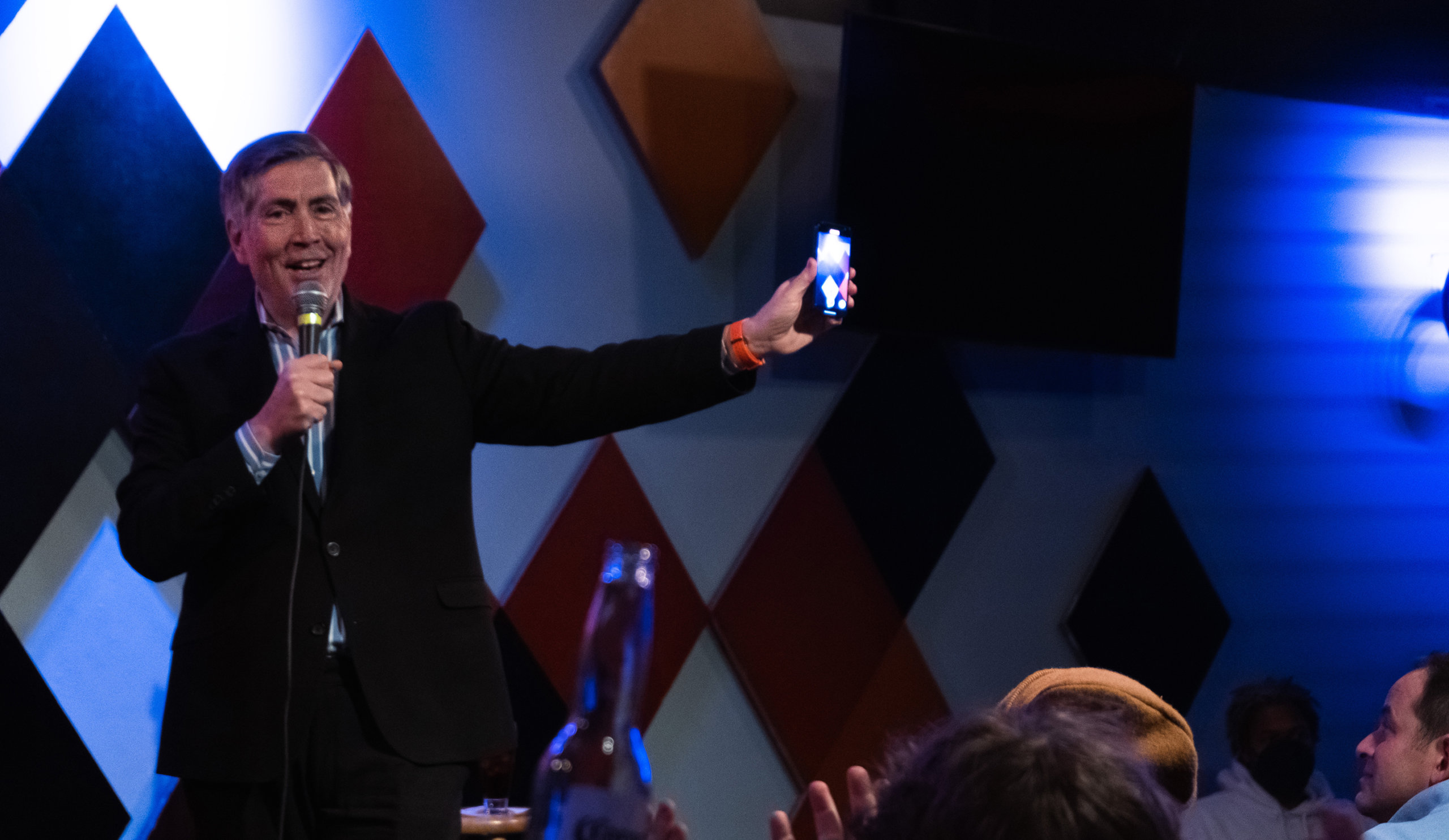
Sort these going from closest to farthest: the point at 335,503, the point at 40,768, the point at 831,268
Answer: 1. the point at 335,503
2. the point at 831,268
3. the point at 40,768

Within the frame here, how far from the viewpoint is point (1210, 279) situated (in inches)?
135

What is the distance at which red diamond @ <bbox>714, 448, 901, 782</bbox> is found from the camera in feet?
9.62

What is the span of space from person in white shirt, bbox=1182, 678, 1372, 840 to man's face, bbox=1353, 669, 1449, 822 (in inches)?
24.4

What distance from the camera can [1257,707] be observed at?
2803mm

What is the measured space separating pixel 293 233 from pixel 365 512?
424mm

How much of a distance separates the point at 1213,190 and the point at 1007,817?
3.15 meters

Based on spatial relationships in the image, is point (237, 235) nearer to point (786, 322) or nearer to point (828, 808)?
point (786, 322)

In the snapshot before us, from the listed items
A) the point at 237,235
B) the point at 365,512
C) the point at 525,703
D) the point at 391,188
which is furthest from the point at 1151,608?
the point at 237,235

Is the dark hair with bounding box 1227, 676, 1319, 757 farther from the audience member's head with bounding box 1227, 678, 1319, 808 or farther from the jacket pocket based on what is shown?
the jacket pocket

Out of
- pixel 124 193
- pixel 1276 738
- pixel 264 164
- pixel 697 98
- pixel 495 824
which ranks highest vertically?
pixel 697 98

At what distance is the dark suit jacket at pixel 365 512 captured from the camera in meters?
1.52

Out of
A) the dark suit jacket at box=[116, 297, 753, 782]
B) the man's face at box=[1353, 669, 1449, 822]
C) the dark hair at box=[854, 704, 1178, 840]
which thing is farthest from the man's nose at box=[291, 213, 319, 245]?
the man's face at box=[1353, 669, 1449, 822]

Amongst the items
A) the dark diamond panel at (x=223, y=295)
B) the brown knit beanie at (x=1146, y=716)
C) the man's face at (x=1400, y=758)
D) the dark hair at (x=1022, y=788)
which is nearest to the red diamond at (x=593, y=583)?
the dark diamond panel at (x=223, y=295)

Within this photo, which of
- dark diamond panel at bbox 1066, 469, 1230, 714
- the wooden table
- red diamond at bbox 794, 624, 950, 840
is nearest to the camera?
the wooden table
